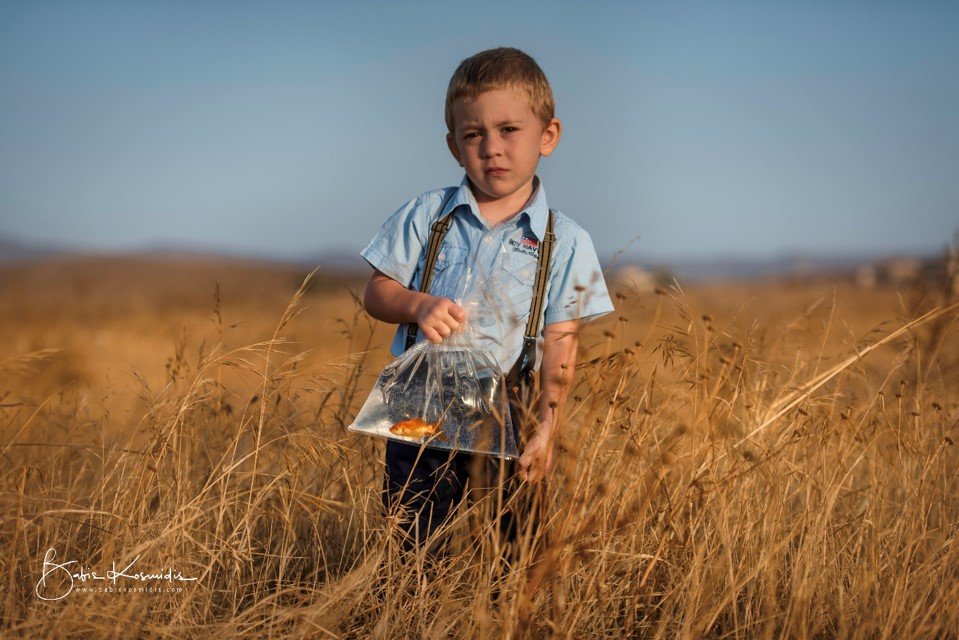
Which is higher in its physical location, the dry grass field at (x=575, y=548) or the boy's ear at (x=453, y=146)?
the boy's ear at (x=453, y=146)

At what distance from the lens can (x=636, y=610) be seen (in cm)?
239

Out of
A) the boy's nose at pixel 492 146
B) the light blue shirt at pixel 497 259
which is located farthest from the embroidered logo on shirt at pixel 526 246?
the boy's nose at pixel 492 146

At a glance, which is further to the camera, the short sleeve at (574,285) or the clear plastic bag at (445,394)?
the short sleeve at (574,285)

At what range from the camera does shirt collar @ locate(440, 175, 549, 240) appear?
2807 millimetres

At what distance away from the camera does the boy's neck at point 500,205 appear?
9.35 ft

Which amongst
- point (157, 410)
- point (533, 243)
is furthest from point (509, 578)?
point (157, 410)

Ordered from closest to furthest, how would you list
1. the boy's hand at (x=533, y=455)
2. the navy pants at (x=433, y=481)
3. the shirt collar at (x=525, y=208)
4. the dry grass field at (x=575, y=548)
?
the dry grass field at (x=575, y=548) → the boy's hand at (x=533, y=455) → the navy pants at (x=433, y=481) → the shirt collar at (x=525, y=208)

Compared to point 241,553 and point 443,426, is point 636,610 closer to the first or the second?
point 443,426

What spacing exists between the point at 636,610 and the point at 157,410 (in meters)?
1.64

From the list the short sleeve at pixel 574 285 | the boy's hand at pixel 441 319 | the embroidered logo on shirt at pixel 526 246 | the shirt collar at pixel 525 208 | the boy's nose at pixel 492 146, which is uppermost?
the boy's nose at pixel 492 146

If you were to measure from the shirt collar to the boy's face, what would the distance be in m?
0.05

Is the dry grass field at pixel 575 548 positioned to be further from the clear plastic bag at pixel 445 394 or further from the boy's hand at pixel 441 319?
the boy's hand at pixel 441 319

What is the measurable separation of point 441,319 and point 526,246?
0.51m

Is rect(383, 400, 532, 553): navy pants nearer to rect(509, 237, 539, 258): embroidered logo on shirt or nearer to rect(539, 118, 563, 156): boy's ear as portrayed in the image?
rect(509, 237, 539, 258): embroidered logo on shirt
